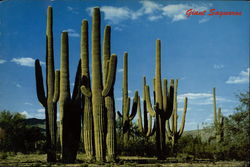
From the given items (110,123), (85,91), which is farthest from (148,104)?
(85,91)

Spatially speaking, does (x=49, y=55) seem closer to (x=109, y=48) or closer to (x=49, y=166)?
(x=109, y=48)

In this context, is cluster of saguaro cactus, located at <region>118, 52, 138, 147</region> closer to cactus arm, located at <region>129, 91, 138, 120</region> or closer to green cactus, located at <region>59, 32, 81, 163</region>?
cactus arm, located at <region>129, 91, 138, 120</region>

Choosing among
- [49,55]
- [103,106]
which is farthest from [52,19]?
[103,106]

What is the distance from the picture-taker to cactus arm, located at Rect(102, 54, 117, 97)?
15.0 meters

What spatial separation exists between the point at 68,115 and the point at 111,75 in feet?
9.19

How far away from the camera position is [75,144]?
1587cm

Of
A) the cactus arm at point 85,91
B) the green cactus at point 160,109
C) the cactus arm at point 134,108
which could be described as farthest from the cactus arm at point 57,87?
the cactus arm at point 134,108

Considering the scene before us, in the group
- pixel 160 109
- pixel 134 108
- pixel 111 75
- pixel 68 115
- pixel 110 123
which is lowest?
pixel 110 123

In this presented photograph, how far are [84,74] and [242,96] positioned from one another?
7.90m

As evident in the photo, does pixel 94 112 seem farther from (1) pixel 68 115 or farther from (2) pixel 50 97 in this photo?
(2) pixel 50 97

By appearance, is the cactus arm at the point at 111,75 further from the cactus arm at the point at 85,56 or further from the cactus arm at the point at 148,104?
the cactus arm at the point at 148,104

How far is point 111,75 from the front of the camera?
1519cm

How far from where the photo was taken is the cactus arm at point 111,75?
15.0 meters

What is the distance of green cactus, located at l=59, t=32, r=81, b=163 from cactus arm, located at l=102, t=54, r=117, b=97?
5.13 feet
